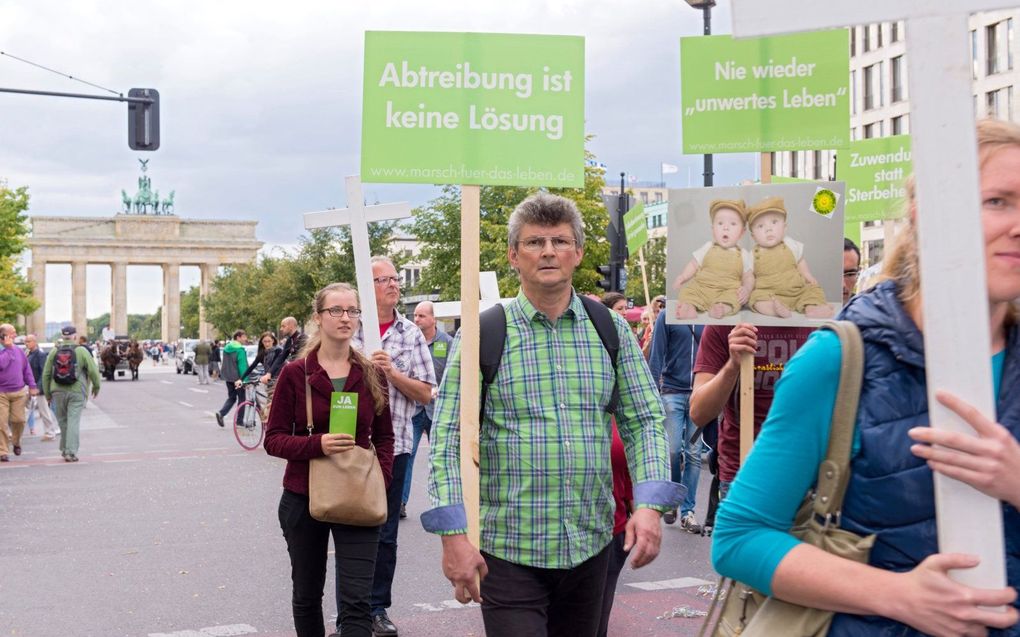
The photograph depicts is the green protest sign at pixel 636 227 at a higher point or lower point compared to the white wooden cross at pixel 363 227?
higher

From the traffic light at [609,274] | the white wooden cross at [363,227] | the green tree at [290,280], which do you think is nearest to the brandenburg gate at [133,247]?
the green tree at [290,280]

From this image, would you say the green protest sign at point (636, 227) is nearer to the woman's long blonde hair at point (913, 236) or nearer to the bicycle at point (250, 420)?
the bicycle at point (250, 420)

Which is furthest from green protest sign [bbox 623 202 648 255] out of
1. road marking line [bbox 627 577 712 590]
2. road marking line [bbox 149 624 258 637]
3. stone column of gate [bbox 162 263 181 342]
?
stone column of gate [bbox 162 263 181 342]

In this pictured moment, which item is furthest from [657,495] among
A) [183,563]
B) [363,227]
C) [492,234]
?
[492,234]

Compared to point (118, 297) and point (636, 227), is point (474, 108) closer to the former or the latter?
point (636, 227)

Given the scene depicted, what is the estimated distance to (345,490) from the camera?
5.27 m

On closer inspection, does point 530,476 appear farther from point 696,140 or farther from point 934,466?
point 696,140

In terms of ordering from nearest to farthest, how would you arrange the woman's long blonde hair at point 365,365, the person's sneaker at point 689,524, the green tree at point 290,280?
the woman's long blonde hair at point 365,365 → the person's sneaker at point 689,524 → the green tree at point 290,280

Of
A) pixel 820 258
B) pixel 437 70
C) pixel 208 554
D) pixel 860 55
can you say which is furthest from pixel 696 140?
pixel 860 55

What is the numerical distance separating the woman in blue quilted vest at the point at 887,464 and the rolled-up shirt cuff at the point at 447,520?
1.49 metres

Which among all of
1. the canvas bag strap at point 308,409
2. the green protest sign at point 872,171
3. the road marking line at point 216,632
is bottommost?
the road marking line at point 216,632

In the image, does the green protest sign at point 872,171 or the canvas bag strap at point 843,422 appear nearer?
the canvas bag strap at point 843,422

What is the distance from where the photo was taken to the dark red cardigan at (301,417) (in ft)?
17.5

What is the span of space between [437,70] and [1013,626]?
320 centimetres
